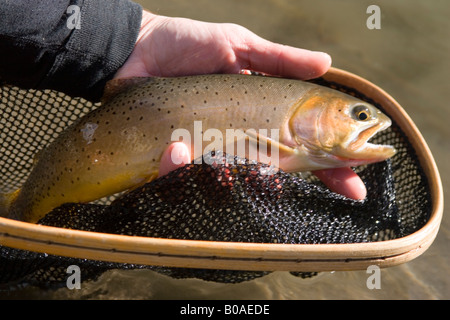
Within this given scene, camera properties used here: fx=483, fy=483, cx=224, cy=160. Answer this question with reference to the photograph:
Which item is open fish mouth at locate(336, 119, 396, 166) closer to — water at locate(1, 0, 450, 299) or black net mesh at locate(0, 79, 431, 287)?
black net mesh at locate(0, 79, 431, 287)

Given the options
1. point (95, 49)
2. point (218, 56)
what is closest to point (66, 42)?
point (95, 49)

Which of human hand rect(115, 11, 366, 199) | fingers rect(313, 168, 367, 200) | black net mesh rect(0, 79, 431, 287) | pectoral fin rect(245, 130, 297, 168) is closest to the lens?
black net mesh rect(0, 79, 431, 287)

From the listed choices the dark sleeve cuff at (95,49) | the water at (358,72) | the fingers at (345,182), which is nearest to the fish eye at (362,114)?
the fingers at (345,182)

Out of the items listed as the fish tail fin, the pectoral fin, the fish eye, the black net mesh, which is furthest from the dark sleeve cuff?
the fish eye

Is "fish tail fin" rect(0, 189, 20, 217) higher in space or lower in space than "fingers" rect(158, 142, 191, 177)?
lower

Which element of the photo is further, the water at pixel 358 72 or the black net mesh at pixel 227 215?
the water at pixel 358 72

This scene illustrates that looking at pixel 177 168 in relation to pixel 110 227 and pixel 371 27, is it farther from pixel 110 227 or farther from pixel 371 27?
pixel 371 27

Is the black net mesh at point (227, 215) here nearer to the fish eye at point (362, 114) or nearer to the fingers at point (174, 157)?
the fingers at point (174, 157)

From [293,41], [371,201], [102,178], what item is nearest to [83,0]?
[102,178]
